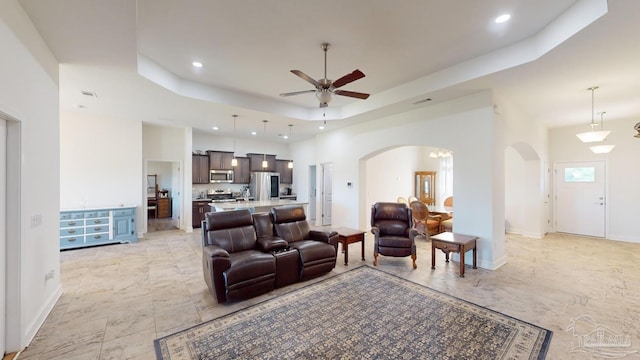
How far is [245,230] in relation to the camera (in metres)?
3.96

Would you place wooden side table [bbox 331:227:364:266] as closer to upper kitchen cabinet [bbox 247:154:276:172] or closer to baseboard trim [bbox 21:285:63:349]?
baseboard trim [bbox 21:285:63:349]

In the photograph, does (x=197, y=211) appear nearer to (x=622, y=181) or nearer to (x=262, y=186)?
(x=262, y=186)

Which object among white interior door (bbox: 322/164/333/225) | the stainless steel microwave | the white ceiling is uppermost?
the white ceiling

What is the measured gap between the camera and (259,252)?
12.0 feet

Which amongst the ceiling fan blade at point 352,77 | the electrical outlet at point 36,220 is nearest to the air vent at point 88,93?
the electrical outlet at point 36,220

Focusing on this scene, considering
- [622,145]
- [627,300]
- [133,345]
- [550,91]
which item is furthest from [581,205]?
[133,345]

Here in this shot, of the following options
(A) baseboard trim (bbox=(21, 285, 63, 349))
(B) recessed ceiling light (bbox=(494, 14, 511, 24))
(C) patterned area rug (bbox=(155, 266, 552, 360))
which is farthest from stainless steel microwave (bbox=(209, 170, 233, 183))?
(B) recessed ceiling light (bbox=(494, 14, 511, 24))

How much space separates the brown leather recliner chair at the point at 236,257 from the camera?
3.10 m

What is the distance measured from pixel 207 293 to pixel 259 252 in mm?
814

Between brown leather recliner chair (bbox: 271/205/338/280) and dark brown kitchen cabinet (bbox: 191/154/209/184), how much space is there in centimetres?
467

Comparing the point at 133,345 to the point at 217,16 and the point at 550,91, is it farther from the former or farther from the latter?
the point at 550,91

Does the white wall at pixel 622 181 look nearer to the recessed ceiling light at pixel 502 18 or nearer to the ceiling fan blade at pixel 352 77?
the recessed ceiling light at pixel 502 18

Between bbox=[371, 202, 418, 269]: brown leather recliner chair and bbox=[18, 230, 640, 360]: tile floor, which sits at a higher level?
bbox=[371, 202, 418, 269]: brown leather recliner chair

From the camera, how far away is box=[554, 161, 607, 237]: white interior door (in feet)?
21.7
